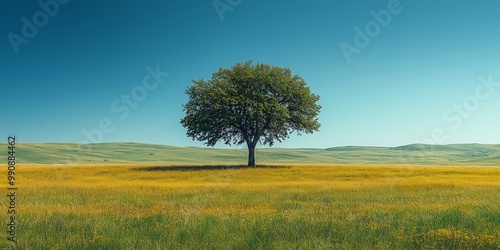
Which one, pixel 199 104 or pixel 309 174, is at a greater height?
pixel 199 104

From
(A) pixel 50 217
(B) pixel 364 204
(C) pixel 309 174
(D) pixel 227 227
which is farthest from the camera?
(C) pixel 309 174

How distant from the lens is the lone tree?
4803 cm

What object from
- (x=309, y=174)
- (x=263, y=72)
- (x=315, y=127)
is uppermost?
(x=263, y=72)

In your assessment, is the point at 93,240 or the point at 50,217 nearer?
the point at 93,240

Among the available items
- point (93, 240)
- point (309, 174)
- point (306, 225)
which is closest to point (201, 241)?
point (93, 240)

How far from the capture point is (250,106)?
48250mm

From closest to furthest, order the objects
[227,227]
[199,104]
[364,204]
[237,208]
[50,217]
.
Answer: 1. [227,227]
2. [50,217]
3. [237,208]
4. [364,204]
5. [199,104]

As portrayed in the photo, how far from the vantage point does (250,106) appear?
4825cm

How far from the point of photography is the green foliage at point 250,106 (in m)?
48.0

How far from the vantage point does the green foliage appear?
48.0 meters

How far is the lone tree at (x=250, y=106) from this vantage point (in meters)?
48.0

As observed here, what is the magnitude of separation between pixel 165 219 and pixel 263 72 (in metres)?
39.9

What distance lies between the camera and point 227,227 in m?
10.5

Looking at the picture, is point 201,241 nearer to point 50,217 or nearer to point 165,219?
point 165,219
